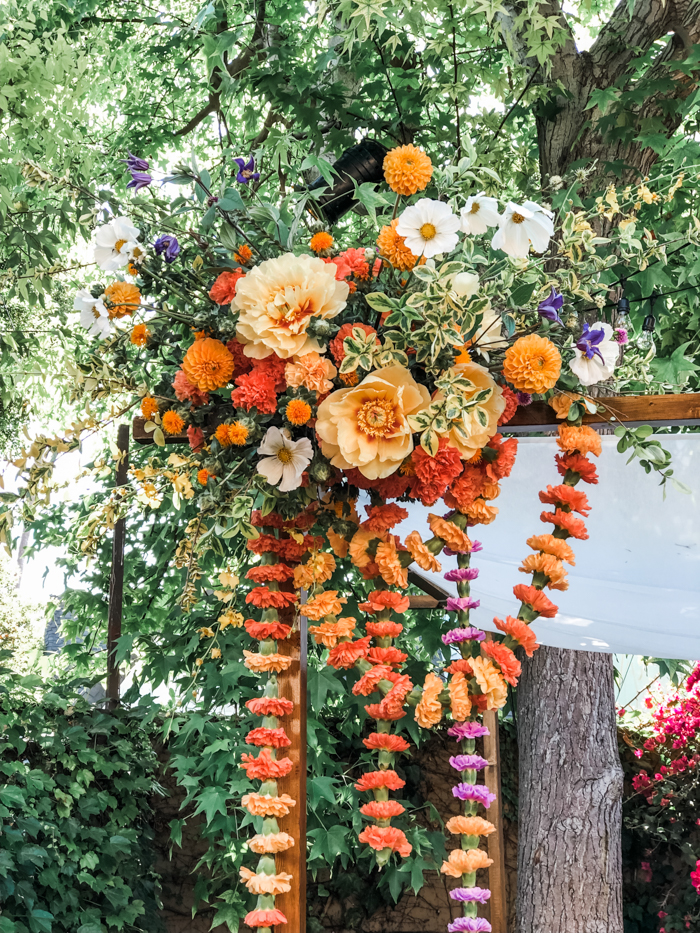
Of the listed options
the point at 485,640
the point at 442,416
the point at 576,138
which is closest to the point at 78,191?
the point at 442,416

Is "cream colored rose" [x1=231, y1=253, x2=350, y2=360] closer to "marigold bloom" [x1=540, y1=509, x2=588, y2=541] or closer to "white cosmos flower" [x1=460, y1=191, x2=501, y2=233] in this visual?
"white cosmos flower" [x1=460, y1=191, x2=501, y2=233]

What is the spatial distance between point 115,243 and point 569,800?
227 cm

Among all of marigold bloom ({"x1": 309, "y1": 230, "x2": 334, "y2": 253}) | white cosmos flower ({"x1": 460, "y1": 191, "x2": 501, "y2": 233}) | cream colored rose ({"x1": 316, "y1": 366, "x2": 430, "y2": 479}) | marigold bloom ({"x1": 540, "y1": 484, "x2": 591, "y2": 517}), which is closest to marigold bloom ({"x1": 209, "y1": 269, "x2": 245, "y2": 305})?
marigold bloom ({"x1": 309, "y1": 230, "x2": 334, "y2": 253})

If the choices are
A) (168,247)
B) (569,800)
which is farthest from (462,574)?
(569,800)

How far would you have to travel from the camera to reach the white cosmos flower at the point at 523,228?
0.99 m

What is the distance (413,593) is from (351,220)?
1856mm

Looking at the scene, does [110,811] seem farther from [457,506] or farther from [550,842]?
[457,506]

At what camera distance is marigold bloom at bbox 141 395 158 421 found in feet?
3.80

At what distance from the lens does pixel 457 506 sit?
1105mm

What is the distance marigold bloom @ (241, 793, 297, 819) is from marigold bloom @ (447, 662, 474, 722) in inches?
10.6

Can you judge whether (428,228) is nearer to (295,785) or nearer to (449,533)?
(449,533)

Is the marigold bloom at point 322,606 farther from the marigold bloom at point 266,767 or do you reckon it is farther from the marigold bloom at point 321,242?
the marigold bloom at point 321,242

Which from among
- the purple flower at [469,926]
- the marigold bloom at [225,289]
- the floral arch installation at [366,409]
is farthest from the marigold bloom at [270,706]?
the marigold bloom at [225,289]

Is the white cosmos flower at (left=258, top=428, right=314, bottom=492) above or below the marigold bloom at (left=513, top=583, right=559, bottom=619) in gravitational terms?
above
